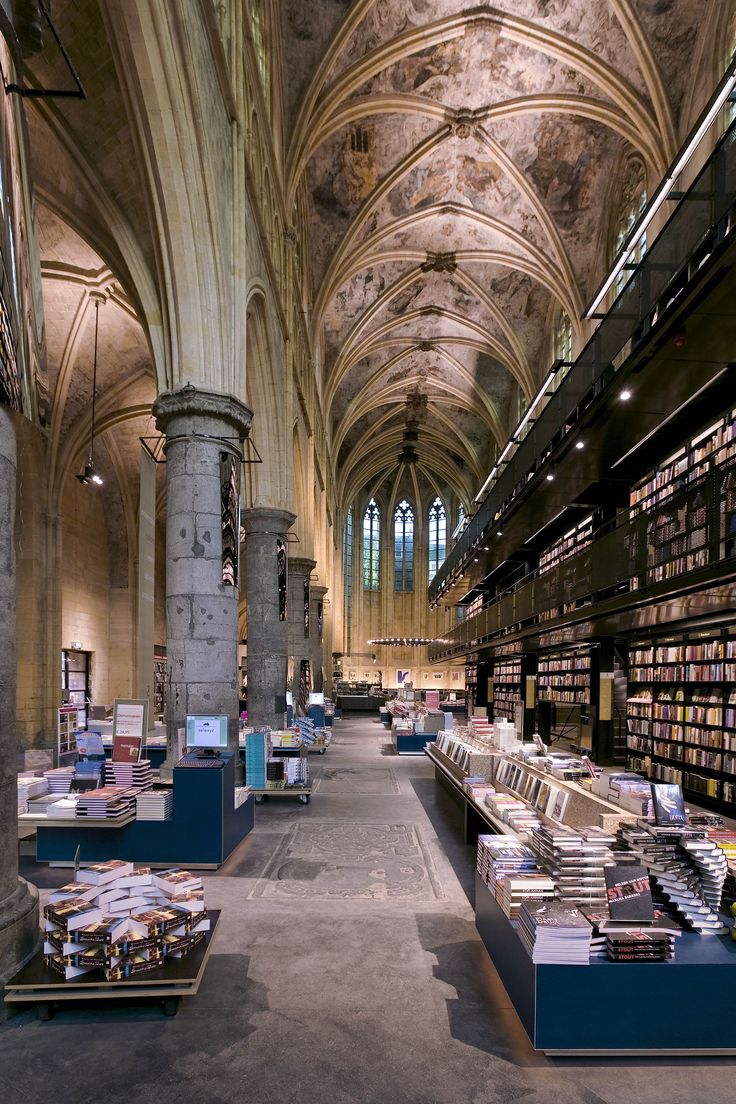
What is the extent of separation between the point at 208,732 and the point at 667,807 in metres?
4.52

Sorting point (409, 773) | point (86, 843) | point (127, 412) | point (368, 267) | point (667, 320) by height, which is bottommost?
point (409, 773)

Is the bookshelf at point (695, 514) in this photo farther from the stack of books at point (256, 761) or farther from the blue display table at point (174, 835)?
the stack of books at point (256, 761)

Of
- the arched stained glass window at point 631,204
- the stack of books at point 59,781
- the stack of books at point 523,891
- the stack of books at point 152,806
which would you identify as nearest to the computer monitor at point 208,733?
the stack of books at point 152,806

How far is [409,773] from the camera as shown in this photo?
13.3m

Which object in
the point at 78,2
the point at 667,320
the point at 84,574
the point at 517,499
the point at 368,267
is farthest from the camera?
the point at 368,267

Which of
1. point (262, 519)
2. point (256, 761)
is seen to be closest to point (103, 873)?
point (256, 761)

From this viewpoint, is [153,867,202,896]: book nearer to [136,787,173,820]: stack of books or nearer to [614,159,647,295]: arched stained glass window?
[136,787,173,820]: stack of books

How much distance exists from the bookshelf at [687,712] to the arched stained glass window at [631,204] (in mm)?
10146

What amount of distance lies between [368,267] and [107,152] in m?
15.2

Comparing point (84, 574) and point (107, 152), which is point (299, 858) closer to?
point (107, 152)

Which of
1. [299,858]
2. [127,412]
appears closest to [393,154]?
[127,412]

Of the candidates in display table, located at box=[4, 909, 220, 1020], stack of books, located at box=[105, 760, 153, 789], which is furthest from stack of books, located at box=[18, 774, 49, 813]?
display table, located at box=[4, 909, 220, 1020]

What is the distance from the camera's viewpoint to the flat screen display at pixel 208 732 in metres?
7.20

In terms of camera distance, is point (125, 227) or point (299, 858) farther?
point (125, 227)
